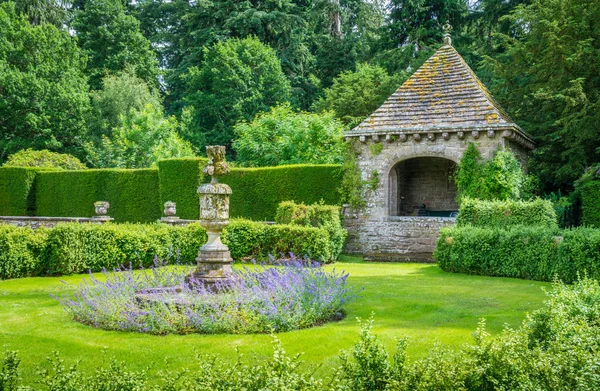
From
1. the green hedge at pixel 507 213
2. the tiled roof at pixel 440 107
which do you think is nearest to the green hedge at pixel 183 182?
the tiled roof at pixel 440 107

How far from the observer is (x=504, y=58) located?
82.9 feet

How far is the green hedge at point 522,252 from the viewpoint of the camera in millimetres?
12000


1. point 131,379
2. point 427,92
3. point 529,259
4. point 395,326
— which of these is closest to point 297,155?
point 427,92

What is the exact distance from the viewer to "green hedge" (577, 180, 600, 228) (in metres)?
18.1

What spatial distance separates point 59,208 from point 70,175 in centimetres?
166

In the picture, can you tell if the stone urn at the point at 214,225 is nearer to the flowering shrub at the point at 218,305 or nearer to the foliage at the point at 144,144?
the flowering shrub at the point at 218,305

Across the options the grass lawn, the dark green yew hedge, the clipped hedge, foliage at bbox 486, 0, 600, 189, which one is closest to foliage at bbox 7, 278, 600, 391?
the grass lawn

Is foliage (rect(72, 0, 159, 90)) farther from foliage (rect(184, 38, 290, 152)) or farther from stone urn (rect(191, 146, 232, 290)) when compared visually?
stone urn (rect(191, 146, 232, 290))

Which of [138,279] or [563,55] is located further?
[563,55]

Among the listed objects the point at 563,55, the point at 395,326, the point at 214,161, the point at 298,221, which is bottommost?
the point at 395,326

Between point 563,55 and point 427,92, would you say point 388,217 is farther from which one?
point 563,55

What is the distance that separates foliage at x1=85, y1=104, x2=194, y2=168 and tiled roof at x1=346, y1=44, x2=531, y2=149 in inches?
584

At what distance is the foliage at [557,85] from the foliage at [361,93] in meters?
7.38

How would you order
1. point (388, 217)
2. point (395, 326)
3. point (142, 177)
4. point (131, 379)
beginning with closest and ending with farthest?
1. point (131, 379)
2. point (395, 326)
3. point (388, 217)
4. point (142, 177)
